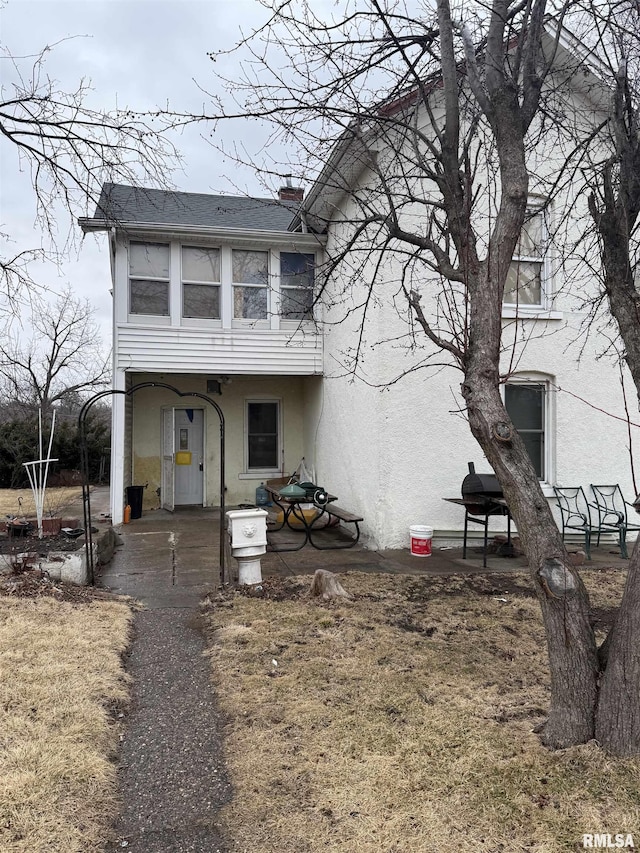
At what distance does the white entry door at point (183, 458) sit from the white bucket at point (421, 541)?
20.1ft

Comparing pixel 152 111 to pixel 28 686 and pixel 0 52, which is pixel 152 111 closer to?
pixel 0 52

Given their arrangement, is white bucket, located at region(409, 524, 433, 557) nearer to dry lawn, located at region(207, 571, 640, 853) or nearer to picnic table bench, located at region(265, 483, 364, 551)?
picnic table bench, located at region(265, 483, 364, 551)

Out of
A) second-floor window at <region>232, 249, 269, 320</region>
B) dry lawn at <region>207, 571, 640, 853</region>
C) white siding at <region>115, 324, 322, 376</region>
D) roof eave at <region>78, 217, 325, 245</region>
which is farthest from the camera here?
second-floor window at <region>232, 249, 269, 320</region>

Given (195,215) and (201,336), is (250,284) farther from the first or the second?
(195,215)

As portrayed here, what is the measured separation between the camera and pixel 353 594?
592cm

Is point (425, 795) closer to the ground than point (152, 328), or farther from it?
closer to the ground

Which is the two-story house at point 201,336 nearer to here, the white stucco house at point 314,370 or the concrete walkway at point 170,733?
the white stucco house at point 314,370

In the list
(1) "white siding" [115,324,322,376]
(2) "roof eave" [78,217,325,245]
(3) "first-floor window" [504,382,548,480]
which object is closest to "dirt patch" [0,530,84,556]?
(1) "white siding" [115,324,322,376]

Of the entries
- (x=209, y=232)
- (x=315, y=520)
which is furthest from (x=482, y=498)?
(x=209, y=232)

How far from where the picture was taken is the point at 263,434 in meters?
12.9

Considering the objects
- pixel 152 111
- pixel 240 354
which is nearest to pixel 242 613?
pixel 152 111

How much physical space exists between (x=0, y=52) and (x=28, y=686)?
5471 millimetres

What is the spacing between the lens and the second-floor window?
10.9 meters

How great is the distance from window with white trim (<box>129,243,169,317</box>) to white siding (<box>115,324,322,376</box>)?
0.45 meters
